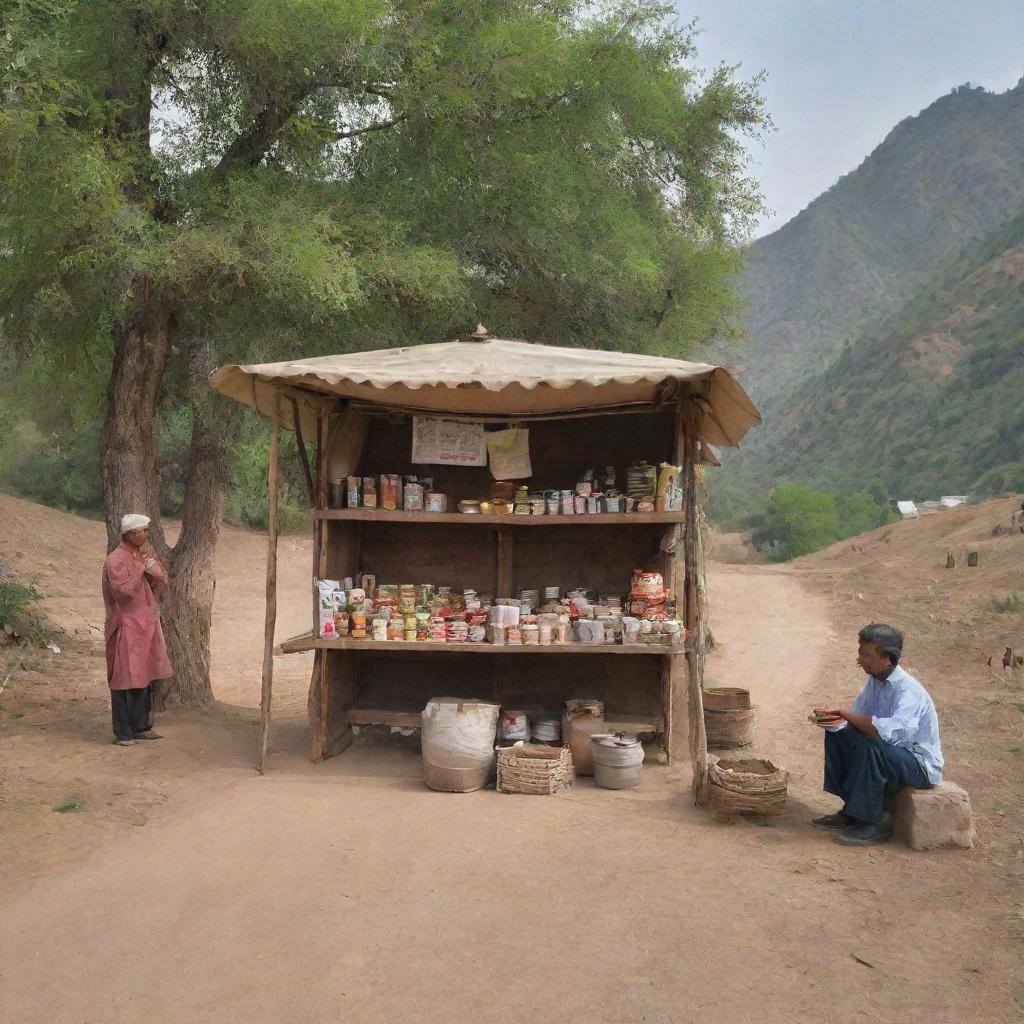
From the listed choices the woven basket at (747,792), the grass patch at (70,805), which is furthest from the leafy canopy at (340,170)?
the woven basket at (747,792)

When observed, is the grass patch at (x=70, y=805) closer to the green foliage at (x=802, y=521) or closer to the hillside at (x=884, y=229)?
the green foliage at (x=802, y=521)

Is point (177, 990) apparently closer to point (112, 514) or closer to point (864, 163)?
point (112, 514)

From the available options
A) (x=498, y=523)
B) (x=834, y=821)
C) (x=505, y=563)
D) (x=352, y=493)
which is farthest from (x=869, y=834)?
(x=352, y=493)

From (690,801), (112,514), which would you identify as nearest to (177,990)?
(690,801)

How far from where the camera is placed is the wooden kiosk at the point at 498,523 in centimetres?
670

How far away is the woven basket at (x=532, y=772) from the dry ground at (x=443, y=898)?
6.0 inches

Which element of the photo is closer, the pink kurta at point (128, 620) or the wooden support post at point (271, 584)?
the wooden support post at point (271, 584)

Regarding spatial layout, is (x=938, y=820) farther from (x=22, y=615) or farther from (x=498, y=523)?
(x=22, y=615)

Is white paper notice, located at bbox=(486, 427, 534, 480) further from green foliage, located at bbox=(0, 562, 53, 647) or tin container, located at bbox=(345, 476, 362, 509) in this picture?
green foliage, located at bbox=(0, 562, 53, 647)

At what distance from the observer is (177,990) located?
3873 millimetres

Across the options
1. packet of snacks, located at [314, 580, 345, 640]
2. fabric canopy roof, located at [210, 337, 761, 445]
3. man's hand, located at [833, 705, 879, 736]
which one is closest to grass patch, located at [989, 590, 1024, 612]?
fabric canopy roof, located at [210, 337, 761, 445]

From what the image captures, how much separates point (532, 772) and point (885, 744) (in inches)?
84.0

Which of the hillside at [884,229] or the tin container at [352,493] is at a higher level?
the hillside at [884,229]

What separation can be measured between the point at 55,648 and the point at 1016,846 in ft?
34.8
